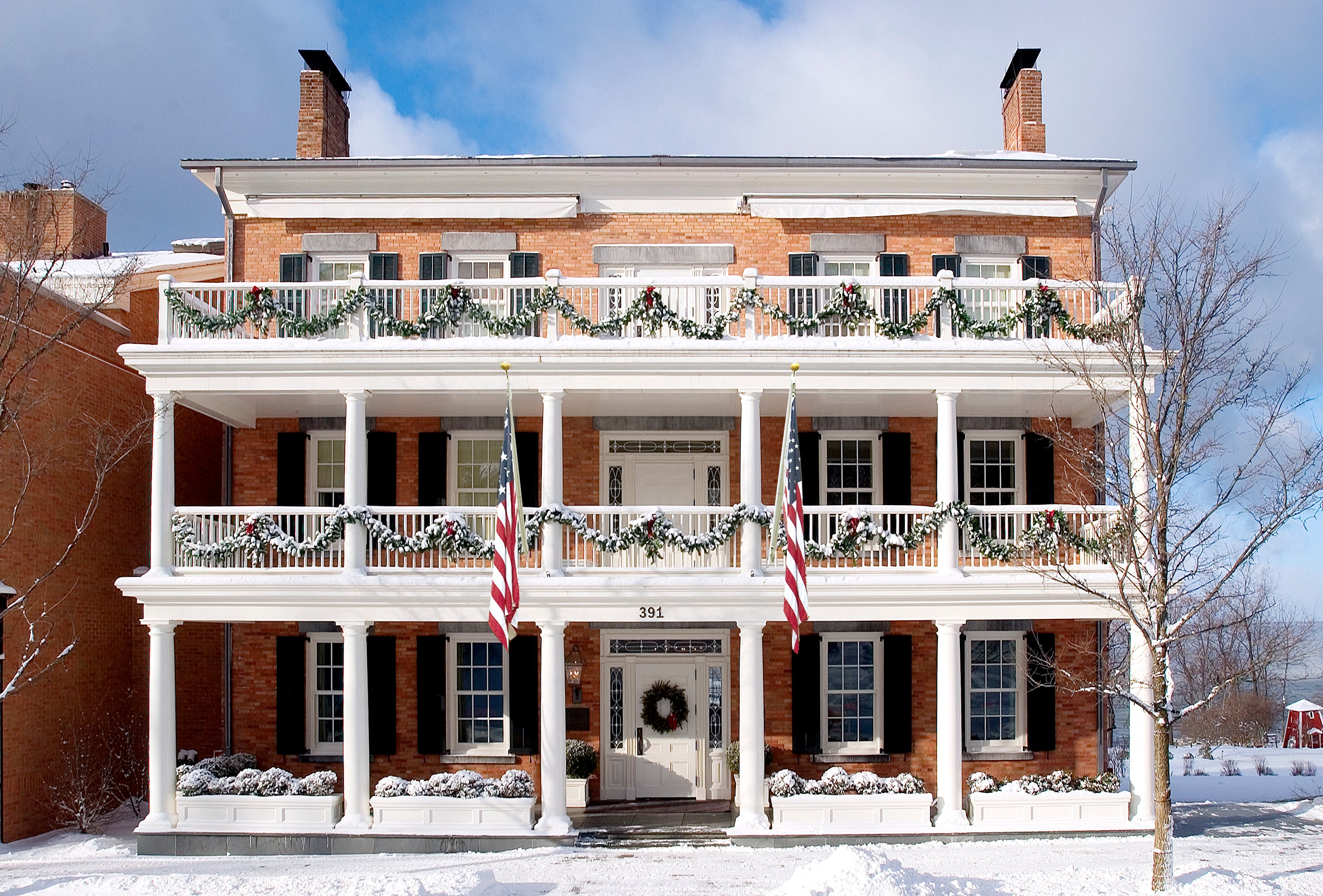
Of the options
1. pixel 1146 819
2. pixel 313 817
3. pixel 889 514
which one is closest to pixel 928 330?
pixel 889 514

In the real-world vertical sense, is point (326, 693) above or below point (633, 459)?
below

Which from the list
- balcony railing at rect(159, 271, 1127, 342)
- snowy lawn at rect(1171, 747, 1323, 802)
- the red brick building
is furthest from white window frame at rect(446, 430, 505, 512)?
snowy lawn at rect(1171, 747, 1323, 802)

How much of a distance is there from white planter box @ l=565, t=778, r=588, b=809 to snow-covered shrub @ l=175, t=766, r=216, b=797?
4782 millimetres

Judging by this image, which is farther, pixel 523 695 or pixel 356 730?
pixel 523 695

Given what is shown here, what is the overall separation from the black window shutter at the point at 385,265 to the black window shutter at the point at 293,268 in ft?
3.34

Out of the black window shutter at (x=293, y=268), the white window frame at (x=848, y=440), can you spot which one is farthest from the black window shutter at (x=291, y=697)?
the white window frame at (x=848, y=440)

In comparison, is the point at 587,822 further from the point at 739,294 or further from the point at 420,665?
the point at 739,294

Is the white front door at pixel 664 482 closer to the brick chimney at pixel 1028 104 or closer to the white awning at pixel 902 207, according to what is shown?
the white awning at pixel 902 207

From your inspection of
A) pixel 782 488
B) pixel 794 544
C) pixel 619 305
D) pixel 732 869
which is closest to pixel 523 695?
pixel 732 869

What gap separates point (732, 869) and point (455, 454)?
7.35 metres

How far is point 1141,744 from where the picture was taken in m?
13.7

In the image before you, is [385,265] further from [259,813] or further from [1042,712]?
[1042,712]

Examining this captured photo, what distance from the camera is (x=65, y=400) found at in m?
15.3

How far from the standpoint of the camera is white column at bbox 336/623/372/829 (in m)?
13.6
